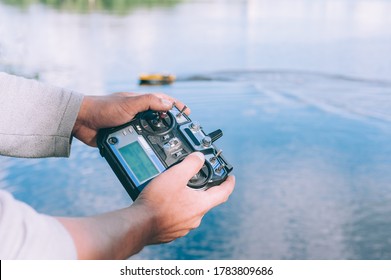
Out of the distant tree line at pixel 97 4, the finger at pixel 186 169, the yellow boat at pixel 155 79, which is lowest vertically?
the distant tree line at pixel 97 4

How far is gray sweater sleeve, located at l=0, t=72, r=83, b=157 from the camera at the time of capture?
1.29 meters

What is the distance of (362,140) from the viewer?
18.3ft

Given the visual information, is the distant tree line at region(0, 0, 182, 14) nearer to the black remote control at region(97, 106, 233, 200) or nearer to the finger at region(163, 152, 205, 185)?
the black remote control at region(97, 106, 233, 200)

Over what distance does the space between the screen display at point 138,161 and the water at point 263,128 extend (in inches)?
100

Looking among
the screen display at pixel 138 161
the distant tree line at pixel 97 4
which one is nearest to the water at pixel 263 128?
the screen display at pixel 138 161

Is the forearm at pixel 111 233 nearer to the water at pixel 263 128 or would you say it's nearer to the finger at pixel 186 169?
the finger at pixel 186 169

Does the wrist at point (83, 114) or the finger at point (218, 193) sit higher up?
the wrist at point (83, 114)

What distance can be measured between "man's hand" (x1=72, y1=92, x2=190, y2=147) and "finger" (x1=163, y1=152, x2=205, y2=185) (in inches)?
10.1

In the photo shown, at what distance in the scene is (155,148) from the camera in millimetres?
1302

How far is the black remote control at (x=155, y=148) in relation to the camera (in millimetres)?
1210

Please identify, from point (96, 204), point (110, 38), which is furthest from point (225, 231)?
point (110, 38)

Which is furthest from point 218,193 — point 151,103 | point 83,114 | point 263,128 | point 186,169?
point 263,128

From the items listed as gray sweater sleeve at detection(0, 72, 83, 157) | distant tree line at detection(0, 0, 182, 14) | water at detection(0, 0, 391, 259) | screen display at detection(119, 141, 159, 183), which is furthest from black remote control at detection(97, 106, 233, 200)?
distant tree line at detection(0, 0, 182, 14)

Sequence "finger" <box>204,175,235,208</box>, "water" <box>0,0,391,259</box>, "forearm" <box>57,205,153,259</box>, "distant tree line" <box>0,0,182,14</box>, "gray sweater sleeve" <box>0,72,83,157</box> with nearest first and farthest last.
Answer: "forearm" <box>57,205,153,259</box>
"finger" <box>204,175,235,208</box>
"gray sweater sleeve" <box>0,72,83,157</box>
"water" <box>0,0,391,259</box>
"distant tree line" <box>0,0,182,14</box>
